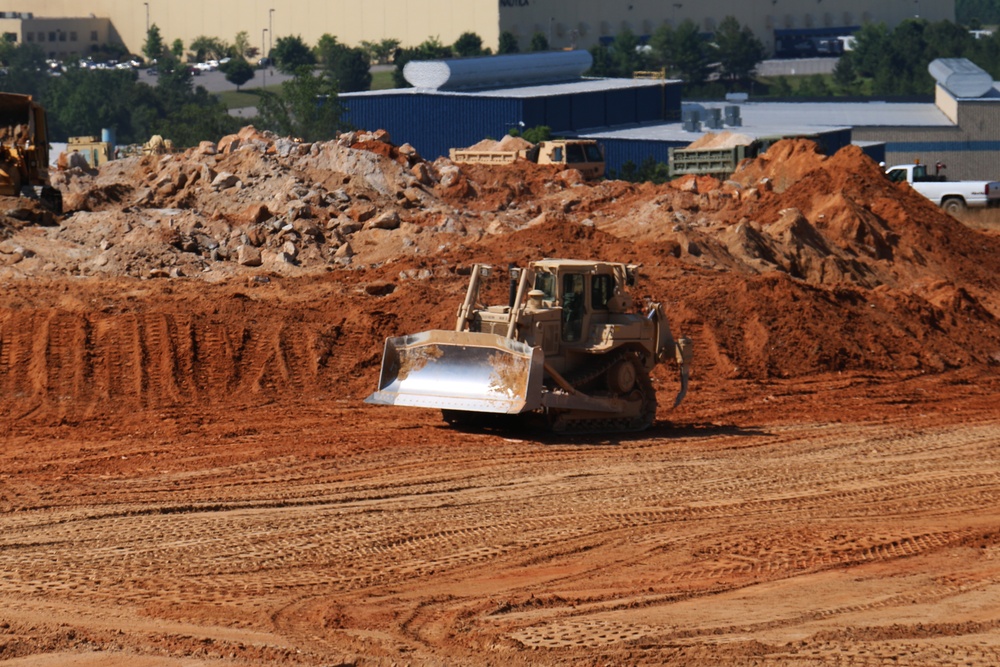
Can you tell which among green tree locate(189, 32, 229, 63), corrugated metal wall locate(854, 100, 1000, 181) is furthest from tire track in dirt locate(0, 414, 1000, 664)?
green tree locate(189, 32, 229, 63)

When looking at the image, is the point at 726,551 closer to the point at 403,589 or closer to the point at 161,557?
the point at 403,589

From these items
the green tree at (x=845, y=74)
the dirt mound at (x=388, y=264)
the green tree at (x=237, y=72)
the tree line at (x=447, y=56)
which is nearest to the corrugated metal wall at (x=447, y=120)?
the dirt mound at (x=388, y=264)

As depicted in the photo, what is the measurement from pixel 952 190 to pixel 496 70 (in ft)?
111

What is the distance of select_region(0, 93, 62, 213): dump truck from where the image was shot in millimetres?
26562

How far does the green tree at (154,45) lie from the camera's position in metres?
126

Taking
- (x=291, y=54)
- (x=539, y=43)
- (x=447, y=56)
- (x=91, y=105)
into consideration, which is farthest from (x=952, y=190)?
(x=291, y=54)

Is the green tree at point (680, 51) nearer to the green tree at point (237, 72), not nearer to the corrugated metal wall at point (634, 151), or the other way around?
the green tree at point (237, 72)

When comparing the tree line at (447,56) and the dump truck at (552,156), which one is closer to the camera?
the dump truck at (552,156)

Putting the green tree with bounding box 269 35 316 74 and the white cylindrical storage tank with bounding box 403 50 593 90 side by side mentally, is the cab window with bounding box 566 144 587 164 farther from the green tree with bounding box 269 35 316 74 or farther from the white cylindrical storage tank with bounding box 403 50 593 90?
the green tree with bounding box 269 35 316 74

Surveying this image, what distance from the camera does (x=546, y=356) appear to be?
601 inches

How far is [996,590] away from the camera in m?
10.3

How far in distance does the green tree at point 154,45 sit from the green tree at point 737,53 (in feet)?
158

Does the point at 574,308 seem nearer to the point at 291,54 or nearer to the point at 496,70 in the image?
the point at 496,70

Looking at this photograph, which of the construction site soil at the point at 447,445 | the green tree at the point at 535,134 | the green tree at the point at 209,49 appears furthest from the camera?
the green tree at the point at 209,49
